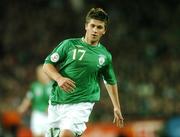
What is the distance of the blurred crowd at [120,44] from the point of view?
17.7m

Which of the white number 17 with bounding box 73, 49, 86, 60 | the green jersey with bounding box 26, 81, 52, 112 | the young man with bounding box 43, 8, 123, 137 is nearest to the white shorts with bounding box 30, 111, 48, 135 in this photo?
the green jersey with bounding box 26, 81, 52, 112

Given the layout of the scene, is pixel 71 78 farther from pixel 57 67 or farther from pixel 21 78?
pixel 21 78

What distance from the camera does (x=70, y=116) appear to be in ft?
25.6

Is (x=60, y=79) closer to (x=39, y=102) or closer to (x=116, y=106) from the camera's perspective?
(x=116, y=106)

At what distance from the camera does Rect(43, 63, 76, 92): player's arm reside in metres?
7.06

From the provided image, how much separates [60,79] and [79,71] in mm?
698

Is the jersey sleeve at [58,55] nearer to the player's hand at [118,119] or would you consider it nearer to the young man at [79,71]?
the young man at [79,71]

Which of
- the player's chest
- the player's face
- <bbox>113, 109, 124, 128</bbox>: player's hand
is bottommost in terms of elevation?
<bbox>113, 109, 124, 128</bbox>: player's hand

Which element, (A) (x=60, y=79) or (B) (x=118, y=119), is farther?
(B) (x=118, y=119)

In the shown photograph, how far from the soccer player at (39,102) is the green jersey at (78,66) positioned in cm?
435

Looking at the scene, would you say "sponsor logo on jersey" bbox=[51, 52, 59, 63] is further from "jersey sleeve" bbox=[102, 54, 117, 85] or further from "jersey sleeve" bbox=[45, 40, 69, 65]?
"jersey sleeve" bbox=[102, 54, 117, 85]

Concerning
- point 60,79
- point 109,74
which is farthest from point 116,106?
point 60,79

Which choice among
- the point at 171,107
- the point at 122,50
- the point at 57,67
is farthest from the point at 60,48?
the point at 122,50

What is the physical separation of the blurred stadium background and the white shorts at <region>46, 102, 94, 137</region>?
6920 millimetres
